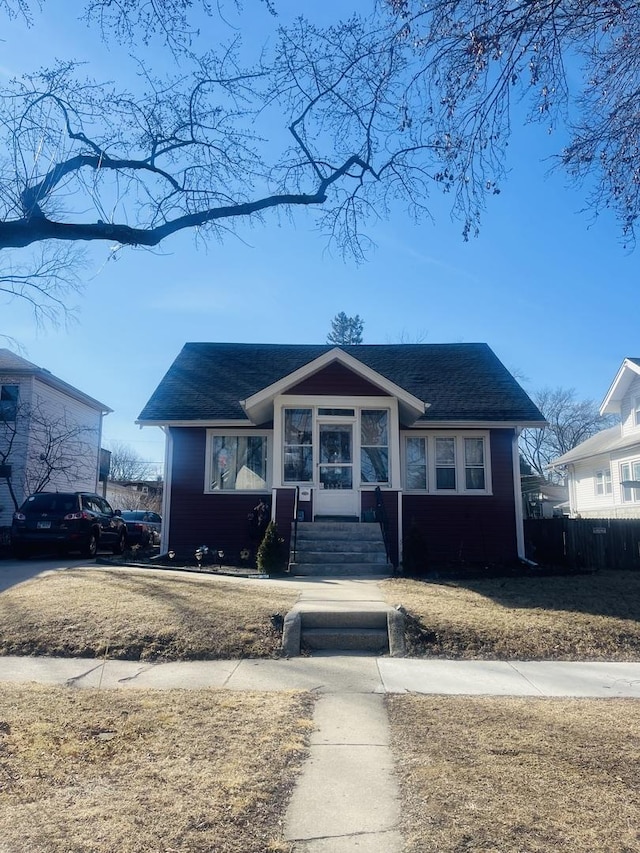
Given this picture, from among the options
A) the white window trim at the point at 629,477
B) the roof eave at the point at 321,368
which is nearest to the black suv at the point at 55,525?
the roof eave at the point at 321,368

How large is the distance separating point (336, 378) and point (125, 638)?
28.8 ft

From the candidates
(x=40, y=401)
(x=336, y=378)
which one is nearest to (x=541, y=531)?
(x=336, y=378)

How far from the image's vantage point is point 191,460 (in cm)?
1612

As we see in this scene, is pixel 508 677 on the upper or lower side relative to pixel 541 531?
lower

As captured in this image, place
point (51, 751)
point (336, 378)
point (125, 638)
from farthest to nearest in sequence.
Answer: point (336, 378)
point (125, 638)
point (51, 751)

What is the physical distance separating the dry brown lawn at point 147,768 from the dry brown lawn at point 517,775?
2.38 feet

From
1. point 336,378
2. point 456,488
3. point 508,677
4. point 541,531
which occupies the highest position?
point 336,378

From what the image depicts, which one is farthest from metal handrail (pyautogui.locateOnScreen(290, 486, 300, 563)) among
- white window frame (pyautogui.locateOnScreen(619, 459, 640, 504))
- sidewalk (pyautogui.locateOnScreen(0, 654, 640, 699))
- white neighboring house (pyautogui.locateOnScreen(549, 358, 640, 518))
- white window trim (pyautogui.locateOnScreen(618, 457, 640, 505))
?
white window trim (pyautogui.locateOnScreen(618, 457, 640, 505))

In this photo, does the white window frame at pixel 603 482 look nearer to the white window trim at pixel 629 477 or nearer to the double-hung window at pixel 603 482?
the double-hung window at pixel 603 482

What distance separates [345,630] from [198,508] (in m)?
8.95

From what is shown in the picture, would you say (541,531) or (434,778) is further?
(541,531)

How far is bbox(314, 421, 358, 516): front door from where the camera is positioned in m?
14.8

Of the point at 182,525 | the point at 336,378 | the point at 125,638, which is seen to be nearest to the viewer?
the point at 125,638

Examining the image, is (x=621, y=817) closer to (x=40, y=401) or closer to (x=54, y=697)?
(x=54, y=697)
